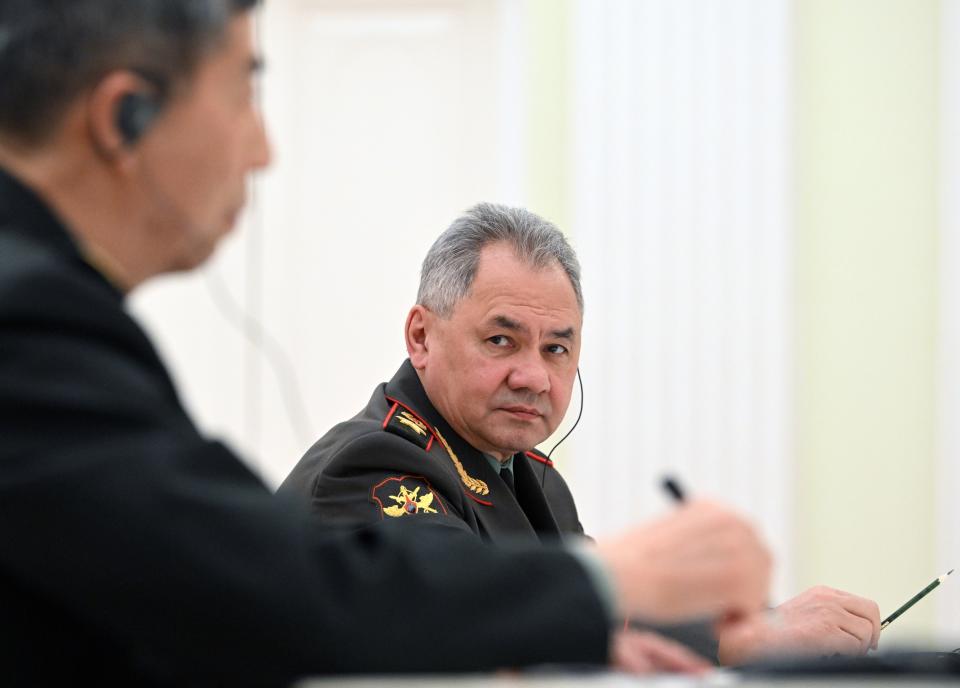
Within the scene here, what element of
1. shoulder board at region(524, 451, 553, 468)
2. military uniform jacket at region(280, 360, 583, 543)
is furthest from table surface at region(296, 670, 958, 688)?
shoulder board at region(524, 451, 553, 468)

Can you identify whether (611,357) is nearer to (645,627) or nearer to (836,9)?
(836,9)

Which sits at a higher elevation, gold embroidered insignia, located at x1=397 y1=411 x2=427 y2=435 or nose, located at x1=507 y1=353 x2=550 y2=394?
nose, located at x1=507 y1=353 x2=550 y2=394

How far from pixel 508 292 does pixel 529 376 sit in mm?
156

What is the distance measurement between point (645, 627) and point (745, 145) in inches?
118

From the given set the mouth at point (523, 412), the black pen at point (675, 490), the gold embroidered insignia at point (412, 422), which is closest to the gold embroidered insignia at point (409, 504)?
the gold embroidered insignia at point (412, 422)

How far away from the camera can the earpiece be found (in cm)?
94

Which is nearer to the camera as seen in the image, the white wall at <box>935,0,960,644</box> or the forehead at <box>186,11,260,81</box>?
the forehead at <box>186,11,260,81</box>

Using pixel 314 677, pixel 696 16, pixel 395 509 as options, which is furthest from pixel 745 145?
pixel 314 677

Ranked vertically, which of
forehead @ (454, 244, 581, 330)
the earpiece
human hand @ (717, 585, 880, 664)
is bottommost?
human hand @ (717, 585, 880, 664)

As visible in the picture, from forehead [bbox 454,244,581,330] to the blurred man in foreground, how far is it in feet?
3.75

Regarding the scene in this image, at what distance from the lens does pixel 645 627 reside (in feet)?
5.30

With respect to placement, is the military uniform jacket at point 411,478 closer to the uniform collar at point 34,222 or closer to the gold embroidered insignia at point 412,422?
the gold embroidered insignia at point 412,422

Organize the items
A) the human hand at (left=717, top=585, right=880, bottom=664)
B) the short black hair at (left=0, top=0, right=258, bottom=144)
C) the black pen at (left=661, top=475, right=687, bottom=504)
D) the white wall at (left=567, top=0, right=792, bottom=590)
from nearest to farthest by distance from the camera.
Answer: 1. the short black hair at (left=0, top=0, right=258, bottom=144)
2. the black pen at (left=661, top=475, right=687, bottom=504)
3. the human hand at (left=717, top=585, right=880, bottom=664)
4. the white wall at (left=567, top=0, right=792, bottom=590)

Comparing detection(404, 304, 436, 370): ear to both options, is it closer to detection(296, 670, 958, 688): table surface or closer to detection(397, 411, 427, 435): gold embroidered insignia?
detection(397, 411, 427, 435): gold embroidered insignia
